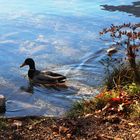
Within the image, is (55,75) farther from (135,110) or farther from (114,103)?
(135,110)

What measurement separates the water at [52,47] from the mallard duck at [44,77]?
187 millimetres

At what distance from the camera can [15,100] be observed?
9352 millimetres

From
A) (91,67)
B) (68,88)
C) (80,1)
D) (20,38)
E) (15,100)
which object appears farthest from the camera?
(80,1)

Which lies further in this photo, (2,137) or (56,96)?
(56,96)

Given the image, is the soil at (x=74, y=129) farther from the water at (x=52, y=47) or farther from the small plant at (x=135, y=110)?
the water at (x=52, y=47)

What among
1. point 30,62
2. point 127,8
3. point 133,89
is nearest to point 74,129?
point 133,89

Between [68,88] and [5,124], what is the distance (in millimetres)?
4506

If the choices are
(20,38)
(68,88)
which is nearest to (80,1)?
(20,38)

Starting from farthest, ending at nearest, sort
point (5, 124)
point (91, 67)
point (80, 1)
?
point (80, 1), point (91, 67), point (5, 124)

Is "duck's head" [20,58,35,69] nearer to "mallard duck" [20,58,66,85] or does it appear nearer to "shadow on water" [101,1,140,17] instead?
"mallard duck" [20,58,66,85]

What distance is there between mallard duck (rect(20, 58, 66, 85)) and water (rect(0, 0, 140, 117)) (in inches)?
7.4

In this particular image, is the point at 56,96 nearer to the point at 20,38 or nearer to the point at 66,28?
the point at 20,38

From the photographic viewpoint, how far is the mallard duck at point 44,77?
10688mm

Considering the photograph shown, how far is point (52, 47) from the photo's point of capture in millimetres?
13453
